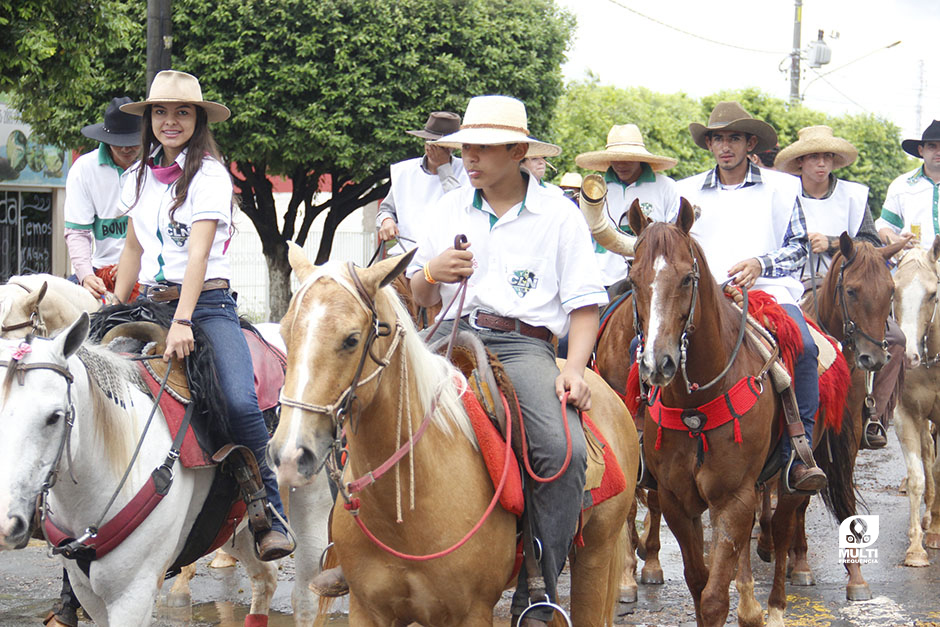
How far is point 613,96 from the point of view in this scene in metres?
35.2

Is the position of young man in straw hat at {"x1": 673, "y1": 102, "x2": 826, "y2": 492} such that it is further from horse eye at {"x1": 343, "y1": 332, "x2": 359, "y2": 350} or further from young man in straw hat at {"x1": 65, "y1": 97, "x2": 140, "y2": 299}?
young man in straw hat at {"x1": 65, "y1": 97, "x2": 140, "y2": 299}

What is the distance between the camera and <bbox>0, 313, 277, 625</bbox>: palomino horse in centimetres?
367

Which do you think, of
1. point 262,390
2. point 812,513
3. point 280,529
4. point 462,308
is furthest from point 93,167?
point 812,513

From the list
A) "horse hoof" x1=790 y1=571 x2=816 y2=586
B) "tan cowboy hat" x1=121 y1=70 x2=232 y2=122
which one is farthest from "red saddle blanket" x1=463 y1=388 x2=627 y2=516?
"horse hoof" x1=790 y1=571 x2=816 y2=586

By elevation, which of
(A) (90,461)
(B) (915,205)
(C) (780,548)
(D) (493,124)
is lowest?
(C) (780,548)

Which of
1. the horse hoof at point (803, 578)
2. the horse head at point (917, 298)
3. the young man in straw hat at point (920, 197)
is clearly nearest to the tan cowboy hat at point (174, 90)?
the horse hoof at point (803, 578)

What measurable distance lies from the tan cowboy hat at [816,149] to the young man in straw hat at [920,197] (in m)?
1.06

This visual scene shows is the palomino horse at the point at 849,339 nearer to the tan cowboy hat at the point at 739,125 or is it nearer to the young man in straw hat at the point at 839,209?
the young man in straw hat at the point at 839,209

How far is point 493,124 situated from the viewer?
4148 millimetres

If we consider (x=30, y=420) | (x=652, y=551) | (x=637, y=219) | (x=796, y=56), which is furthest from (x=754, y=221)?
(x=796, y=56)

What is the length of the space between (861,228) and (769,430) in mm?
3108

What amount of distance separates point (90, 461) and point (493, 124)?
212 cm

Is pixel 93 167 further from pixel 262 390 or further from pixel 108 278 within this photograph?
pixel 262 390

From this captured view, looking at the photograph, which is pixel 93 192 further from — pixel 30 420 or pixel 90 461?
pixel 30 420
